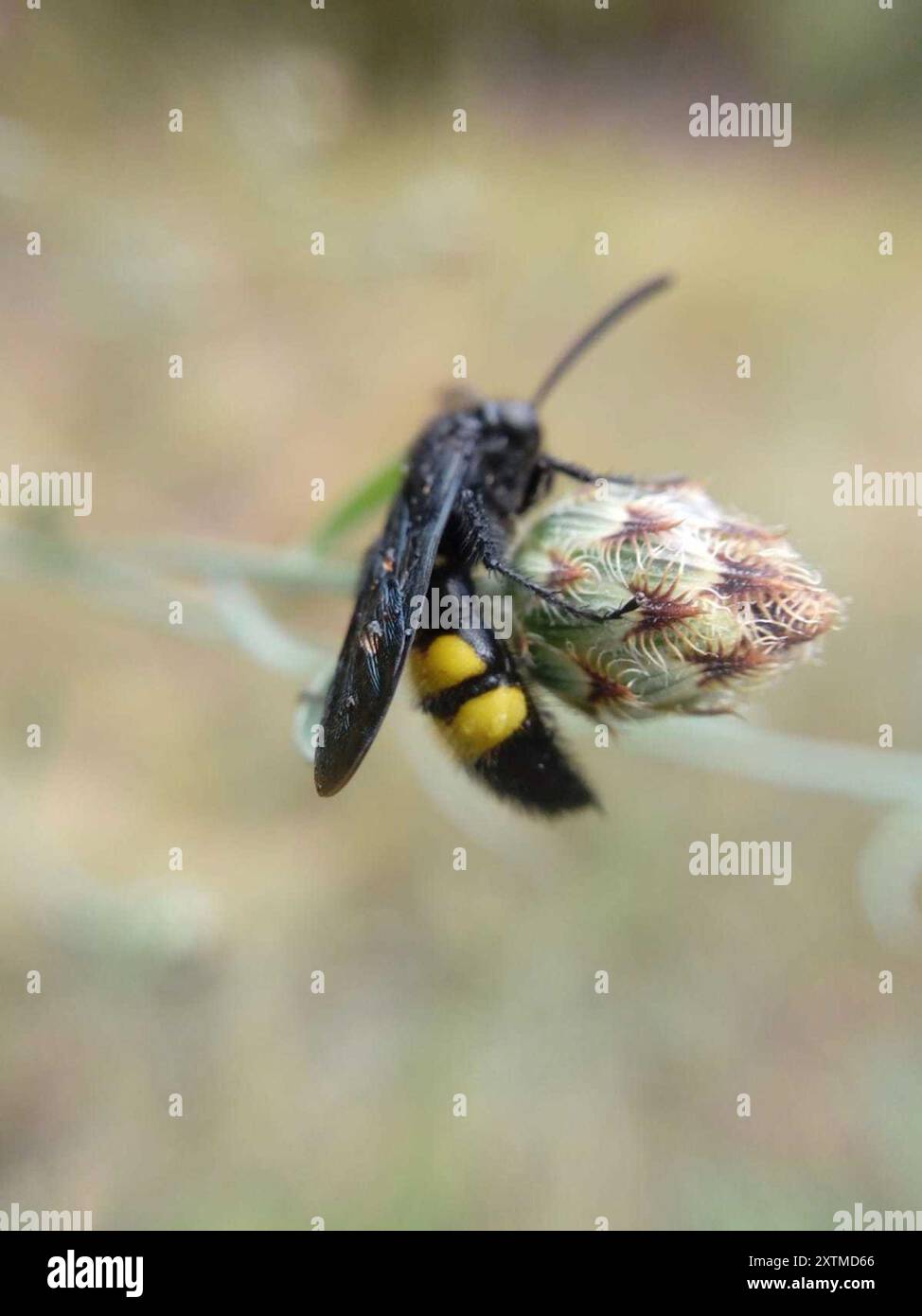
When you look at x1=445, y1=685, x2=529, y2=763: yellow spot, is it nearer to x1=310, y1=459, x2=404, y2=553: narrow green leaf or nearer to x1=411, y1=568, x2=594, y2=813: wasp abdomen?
x1=411, y1=568, x2=594, y2=813: wasp abdomen

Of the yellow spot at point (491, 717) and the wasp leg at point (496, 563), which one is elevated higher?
the wasp leg at point (496, 563)

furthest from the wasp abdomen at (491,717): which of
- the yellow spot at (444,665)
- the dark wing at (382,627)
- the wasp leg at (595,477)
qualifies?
the wasp leg at (595,477)

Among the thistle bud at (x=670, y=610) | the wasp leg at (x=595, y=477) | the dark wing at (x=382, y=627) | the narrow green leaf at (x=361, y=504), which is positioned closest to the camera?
the dark wing at (x=382, y=627)

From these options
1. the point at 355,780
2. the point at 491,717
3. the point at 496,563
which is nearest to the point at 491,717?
the point at 491,717

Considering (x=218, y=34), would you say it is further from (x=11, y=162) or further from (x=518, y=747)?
(x=518, y=747)

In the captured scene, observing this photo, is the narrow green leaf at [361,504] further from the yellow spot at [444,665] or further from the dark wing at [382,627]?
the yellow spot at [444,665]

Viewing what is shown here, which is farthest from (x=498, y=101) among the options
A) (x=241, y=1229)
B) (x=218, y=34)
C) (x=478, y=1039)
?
(x=241, y=1229)
